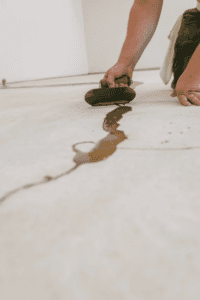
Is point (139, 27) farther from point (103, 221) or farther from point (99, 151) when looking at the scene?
point (103, 221)

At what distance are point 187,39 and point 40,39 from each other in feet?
9.09

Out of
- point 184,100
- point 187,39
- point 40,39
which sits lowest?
point 184,100

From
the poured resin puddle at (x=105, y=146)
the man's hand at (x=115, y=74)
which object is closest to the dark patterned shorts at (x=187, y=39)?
the man's hand at (x=115, y=74)

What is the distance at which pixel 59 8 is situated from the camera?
3.68 meters

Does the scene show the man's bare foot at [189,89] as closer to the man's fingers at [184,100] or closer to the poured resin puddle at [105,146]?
the man's fingers at [184,100]

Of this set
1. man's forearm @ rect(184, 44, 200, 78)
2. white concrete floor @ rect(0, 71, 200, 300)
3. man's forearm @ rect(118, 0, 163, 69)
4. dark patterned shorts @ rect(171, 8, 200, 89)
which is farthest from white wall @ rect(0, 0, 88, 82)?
white concrete floor @ rect(0, 71, 200, 300)

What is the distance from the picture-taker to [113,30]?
166 inches

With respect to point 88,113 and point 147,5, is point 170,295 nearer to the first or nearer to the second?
point 88,113

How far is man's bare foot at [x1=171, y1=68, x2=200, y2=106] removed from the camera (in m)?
0.89

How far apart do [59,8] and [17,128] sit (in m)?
3.69

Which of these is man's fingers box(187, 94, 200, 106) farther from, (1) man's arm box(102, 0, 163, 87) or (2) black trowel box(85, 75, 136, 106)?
(1) man's arm box(102, 0, 163, 87)

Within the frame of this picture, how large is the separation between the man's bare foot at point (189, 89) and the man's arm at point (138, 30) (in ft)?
1.18

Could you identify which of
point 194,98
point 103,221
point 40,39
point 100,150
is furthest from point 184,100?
point 40,39

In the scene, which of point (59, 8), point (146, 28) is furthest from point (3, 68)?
point (146, 28)
